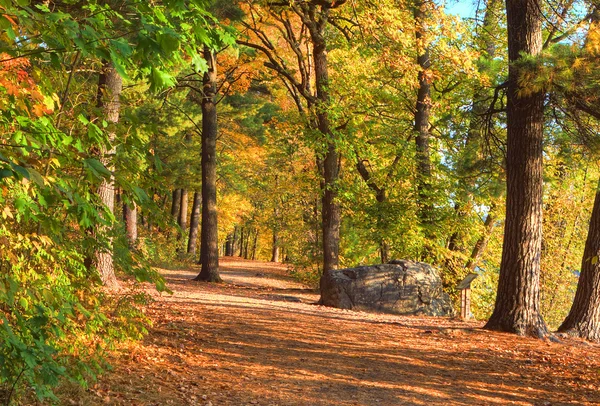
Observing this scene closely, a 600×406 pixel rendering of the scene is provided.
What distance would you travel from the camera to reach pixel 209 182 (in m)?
16.8

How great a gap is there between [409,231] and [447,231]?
4.16 ft

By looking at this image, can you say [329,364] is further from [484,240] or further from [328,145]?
[484,240]

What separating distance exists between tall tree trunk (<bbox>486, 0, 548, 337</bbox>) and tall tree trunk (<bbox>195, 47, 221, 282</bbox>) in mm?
9316

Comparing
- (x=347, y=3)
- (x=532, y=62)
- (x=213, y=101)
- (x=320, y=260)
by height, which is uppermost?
(x=347, y=3)

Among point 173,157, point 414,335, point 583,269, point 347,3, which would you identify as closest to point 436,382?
point 414,335

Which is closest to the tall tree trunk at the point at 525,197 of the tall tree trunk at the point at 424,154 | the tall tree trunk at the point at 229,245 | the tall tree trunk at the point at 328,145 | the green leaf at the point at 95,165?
the tall tree trunk at the point at 424,154

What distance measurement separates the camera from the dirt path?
5980 millimetres

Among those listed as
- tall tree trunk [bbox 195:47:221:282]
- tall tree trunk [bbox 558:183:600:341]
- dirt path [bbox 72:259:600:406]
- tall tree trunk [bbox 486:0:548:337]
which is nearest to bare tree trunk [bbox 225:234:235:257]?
tall tree trunk [bbox 195:47:221:282]

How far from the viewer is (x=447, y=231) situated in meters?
15.4

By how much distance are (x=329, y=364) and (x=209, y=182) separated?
33.3ft

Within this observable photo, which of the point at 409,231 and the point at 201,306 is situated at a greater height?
the point at 409,231

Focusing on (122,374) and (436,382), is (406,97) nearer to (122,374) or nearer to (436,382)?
(436,382)

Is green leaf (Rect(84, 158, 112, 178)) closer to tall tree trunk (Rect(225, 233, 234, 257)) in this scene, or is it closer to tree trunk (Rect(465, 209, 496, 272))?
tree trunk (Rect(465, 209, 496, 272))

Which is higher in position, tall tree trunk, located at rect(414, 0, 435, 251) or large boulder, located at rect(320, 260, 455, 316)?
tall tree trunk, located at rect(414, 0, 435, 251)
